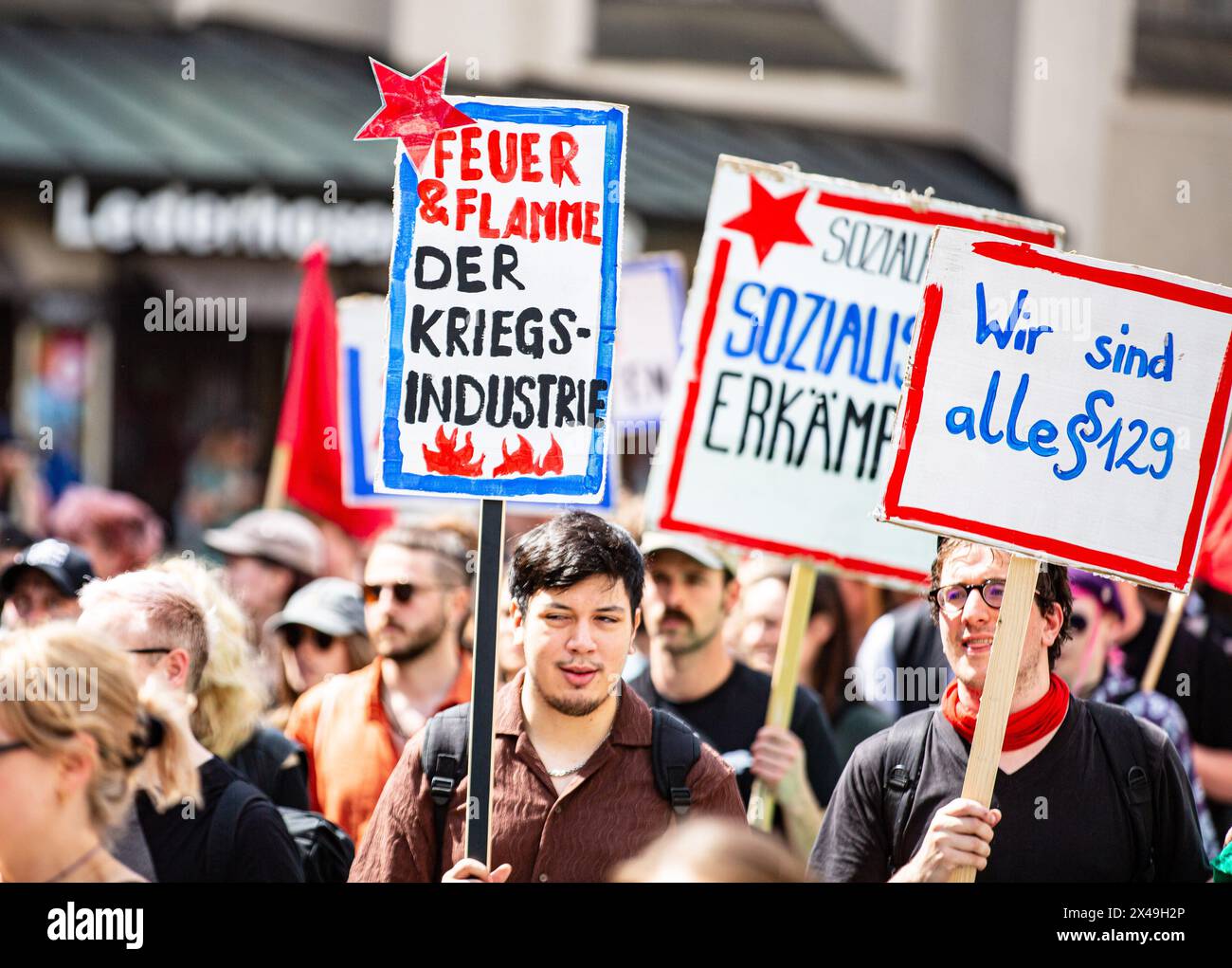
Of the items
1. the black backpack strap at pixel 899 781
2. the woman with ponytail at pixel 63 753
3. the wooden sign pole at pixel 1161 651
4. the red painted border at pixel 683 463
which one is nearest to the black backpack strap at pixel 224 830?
the woman with ponytail at pixel 63 753

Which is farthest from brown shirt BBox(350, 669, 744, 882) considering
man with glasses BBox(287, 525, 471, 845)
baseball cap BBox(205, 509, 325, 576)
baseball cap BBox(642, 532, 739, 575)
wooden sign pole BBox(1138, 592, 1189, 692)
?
baseball cap BBox(205, 509, 325, 576)

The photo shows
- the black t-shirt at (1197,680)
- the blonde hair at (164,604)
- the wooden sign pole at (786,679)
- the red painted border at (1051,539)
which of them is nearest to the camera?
the red painted border at (1051,539)

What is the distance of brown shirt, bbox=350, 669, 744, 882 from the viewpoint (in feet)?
12.0

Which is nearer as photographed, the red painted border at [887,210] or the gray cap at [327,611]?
the red painted border at [887,210]

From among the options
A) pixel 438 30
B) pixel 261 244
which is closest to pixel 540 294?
pixel 261 244

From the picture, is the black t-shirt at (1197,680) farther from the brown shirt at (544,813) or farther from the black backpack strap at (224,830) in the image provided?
the black backpack strap at (224,830)

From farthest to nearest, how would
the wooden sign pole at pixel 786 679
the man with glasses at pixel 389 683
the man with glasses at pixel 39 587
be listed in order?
the man with glasses at pixel 39 587, the man with glasses at pixel 389 683, the wooden sign pole at pixel 786 679

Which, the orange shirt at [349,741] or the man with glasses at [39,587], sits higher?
the man with glasses at [39,587]

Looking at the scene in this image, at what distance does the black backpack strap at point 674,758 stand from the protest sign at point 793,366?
1096 millimetres

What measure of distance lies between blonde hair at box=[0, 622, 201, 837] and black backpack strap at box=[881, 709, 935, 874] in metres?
1.28

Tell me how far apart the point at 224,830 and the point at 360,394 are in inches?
138

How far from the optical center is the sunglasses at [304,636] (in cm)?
562

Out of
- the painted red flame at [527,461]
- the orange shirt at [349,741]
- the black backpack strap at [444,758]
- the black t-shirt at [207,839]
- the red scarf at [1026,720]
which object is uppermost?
the painted red flame at [527,461]
